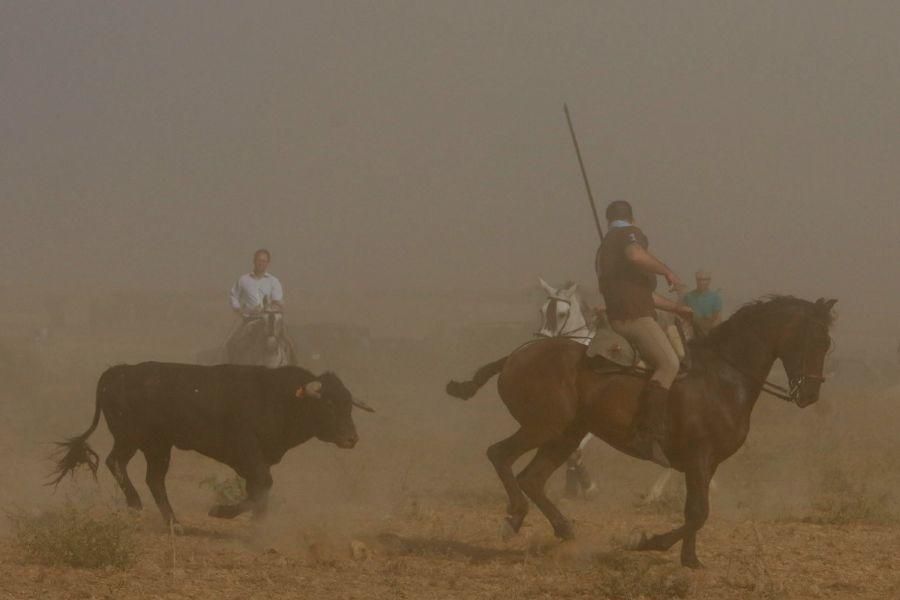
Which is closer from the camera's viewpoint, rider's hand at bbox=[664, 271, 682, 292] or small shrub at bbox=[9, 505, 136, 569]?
small shrub at bbox=[9, 505, 136, 569]

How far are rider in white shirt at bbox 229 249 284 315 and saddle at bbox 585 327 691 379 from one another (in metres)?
7.91

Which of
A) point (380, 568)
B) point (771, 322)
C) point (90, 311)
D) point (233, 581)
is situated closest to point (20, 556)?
point (233, 581)

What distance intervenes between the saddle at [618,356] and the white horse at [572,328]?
3.70 meters

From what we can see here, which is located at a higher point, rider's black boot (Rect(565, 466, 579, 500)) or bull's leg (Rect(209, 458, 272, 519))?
bull's leg (Rect(209, 458, 272, 519))

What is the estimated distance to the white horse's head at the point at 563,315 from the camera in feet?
48.5

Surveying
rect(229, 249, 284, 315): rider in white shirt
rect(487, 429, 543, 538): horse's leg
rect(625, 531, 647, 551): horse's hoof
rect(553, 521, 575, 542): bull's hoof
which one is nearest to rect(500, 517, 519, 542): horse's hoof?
rect(487, 429, 543, 538): horse's leg

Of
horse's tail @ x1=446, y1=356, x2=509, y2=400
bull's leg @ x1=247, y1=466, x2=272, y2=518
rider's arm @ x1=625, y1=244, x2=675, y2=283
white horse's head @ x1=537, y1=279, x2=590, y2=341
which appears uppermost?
rider's arm @ x1=625, y1=244, x2=675, y2=283

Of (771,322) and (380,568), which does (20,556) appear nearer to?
(380,568)

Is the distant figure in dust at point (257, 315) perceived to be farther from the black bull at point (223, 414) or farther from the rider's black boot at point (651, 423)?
the rider's black boot at point (651, 423)

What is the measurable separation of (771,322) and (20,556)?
567 centimetres

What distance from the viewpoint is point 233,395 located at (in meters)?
12.2

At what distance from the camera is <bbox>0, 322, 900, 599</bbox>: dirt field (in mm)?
8961

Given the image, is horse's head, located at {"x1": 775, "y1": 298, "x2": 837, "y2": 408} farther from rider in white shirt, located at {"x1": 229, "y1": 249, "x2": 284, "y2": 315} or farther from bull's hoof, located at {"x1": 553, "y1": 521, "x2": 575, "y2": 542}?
rider in white shirt, located at {"x1": 229, "y1": 249, "x2": 284, "y2": 315}

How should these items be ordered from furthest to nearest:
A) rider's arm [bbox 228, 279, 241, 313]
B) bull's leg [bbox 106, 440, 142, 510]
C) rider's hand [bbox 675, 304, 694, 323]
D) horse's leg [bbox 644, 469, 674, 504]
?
1. rider's arm [bbox 228, 279, 241, 313]
2. horse's leg [bbox 644, 469, 674, 504]
3. bull's leg [bbox 106, 440, 142, 510]
4. rider's hand [bbox 675, 304, 694, 323]
